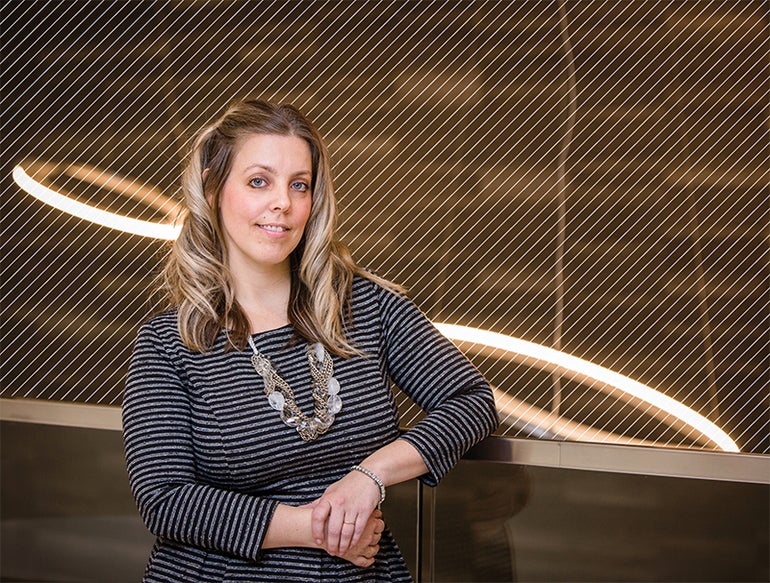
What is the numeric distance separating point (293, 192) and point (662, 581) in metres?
1.17

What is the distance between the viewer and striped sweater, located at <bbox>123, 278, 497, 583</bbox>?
1524 mm

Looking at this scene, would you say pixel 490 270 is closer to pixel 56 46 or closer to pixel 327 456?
pixel 327 456

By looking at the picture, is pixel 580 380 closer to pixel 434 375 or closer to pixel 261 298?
pixel 434 375

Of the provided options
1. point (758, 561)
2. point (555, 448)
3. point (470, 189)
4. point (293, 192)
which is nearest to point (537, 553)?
point (555, 448)

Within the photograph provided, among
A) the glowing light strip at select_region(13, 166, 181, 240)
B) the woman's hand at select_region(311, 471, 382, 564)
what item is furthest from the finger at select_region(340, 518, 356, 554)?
the glowing light strip at select_region(13, 166, 181, 240)

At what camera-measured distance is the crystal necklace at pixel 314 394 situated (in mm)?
1586

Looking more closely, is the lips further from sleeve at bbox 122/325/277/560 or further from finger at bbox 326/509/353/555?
finger at bbox 326/509/353/555

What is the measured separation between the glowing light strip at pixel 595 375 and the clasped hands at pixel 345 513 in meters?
0.61

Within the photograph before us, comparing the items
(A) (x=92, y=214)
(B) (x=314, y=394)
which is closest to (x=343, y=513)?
(B) (x=314, y=394)

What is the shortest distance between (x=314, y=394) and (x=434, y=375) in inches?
9.2

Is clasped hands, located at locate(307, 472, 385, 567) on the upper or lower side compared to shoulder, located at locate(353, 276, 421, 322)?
lower

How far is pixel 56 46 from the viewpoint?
94.7 inches

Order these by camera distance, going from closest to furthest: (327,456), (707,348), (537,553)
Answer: (327,456) → (707,348) → (537,553)

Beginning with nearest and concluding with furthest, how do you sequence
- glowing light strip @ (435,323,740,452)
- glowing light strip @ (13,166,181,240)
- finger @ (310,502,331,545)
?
finger @ (310,502,331,545) < glowing light strip @ (435,323,740,452) < glowing light strip @ (13,166,181,240)
